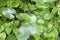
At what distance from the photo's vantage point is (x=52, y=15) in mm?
1514

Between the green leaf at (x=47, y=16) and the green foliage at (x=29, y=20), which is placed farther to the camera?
the green leaf at (x=47, y=16)

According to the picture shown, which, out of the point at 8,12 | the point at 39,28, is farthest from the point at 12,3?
the point at 39,28

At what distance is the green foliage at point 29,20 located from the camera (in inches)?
52.9

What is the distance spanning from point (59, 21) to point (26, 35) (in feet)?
1.09

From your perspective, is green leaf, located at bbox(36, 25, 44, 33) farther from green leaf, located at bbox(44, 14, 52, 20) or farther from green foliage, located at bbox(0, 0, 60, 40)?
green leaf, located at bbox(44, 14, 52, 20)

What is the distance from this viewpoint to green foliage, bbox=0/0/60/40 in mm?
1344

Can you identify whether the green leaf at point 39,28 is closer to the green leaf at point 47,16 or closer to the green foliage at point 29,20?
the green foliage at point 29,20

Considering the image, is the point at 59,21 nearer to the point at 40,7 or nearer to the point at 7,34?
the point at 40,7

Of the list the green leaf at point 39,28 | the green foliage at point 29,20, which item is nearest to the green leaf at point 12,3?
the green foliage at point 29,20

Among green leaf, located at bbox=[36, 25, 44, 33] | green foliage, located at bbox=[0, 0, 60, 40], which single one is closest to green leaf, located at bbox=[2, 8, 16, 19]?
green foliage, located at bbox=[0, 0, 60, 40]

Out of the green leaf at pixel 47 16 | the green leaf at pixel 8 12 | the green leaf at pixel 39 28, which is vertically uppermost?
the green leaf at pixel 8 12

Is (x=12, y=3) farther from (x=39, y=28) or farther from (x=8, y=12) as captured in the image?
(x=39, y=28)

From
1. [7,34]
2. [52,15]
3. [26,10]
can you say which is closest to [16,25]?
[7,34]

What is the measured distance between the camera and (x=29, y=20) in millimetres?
1423
